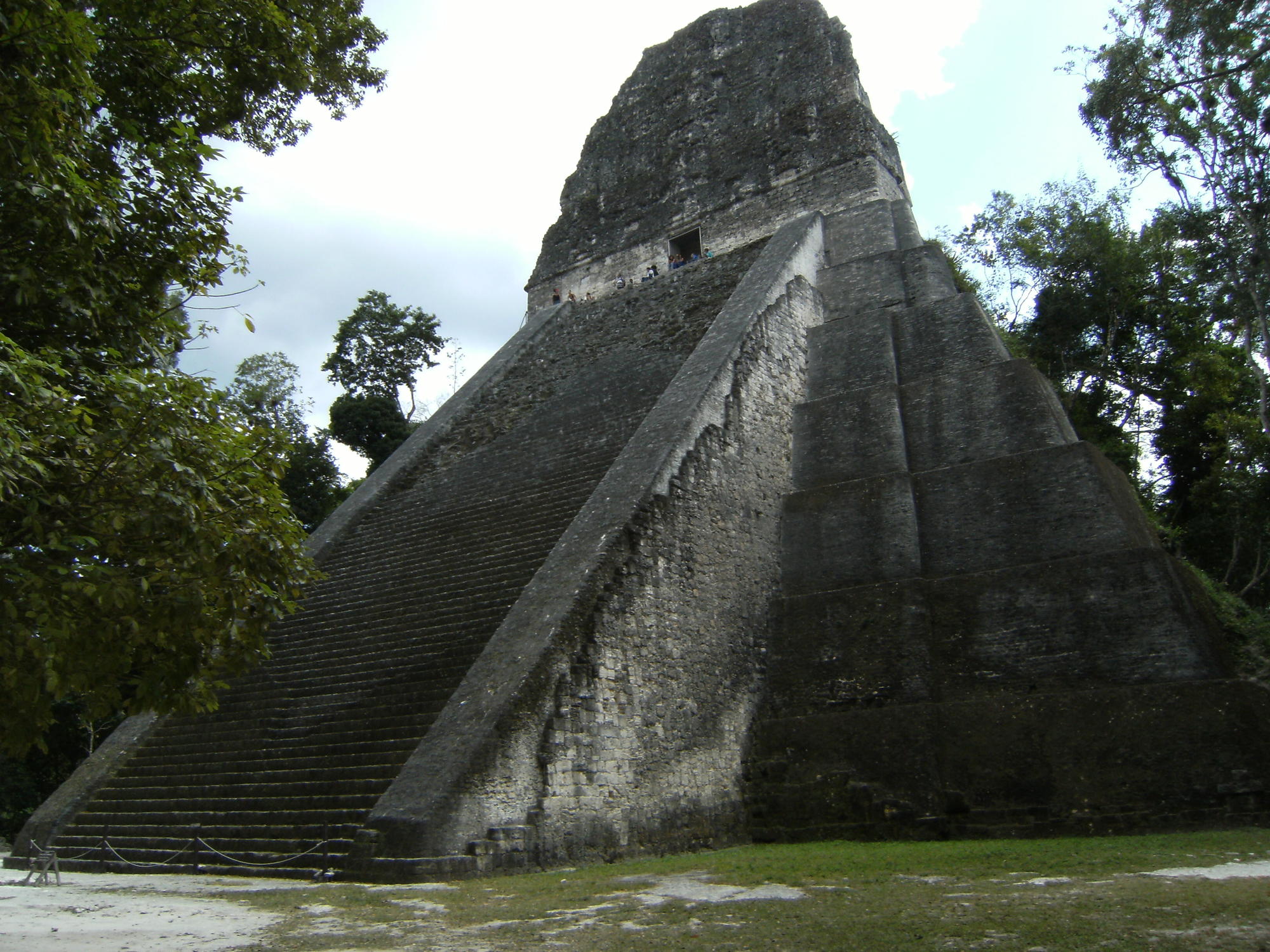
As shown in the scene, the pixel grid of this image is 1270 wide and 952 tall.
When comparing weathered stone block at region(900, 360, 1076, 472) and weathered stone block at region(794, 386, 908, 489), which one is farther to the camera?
weathered stone block at region(794, 386, 908, 489)

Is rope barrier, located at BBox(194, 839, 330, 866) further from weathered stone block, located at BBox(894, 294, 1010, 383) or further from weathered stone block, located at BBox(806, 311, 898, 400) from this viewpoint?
weathered stone block, located at BBox(894, 294, 1010, 383)

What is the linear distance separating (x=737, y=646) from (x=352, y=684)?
368 cm

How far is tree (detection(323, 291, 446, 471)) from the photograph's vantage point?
67.6ft

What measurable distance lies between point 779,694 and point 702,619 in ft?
4.01

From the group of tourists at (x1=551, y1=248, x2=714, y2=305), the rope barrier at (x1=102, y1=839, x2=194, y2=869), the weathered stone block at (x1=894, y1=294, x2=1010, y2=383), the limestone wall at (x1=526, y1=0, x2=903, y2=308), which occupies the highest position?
the limestone wall at (x1=526, y1=0, x2=903, y2=308)

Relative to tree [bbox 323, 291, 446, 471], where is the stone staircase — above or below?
below

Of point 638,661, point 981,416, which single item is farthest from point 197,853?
point 981,416

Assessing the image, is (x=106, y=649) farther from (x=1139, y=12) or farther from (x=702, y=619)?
(x=1139, y=12)

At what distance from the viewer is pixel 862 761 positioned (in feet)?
26.0

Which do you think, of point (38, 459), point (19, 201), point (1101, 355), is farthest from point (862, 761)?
point (1101, 355)

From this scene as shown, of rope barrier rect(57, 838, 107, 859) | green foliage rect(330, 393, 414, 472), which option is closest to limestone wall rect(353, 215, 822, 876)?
rope barrier rect(57, 838, 107, 859)

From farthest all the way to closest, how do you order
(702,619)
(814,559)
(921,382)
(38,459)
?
(921,382)
(814,559)
(702,619)
(38,459)

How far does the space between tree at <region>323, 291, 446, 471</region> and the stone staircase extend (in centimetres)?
895

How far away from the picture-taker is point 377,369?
22.5 metres
